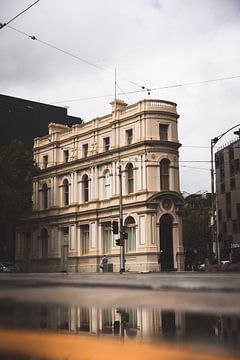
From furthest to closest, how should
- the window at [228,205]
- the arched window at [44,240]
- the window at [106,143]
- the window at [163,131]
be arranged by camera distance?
1. the window at [228,205]
2. the arched window at [44,240]
3. the window at [106,143]
4. the window at [163,131]

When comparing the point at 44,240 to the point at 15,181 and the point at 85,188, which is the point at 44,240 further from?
the point at 15,181

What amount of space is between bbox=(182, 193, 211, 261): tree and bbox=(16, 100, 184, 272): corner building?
17.2 metres

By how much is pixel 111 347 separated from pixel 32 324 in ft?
6.08

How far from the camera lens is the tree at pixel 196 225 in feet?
198

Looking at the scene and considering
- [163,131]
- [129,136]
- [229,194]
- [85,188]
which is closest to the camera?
[163,131]

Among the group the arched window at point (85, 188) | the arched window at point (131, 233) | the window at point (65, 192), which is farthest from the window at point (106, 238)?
the window at point (65, 192)

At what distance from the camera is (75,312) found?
731cm

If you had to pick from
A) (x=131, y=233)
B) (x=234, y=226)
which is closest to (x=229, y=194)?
(x=234, y=226)

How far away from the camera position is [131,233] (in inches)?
1606

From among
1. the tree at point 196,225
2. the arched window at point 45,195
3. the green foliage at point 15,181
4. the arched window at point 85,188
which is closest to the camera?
the green foliage at point 15,181

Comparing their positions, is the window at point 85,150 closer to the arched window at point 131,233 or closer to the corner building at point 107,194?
the corner building at point 107,194

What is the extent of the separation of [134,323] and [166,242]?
34.5m

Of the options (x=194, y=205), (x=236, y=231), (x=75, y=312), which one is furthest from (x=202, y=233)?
(x=75, y=312)

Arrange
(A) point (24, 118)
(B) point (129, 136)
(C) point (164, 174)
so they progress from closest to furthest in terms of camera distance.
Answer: (C) point (164, 174) < (B) point (129, 136) < (A) point (24, 118)
